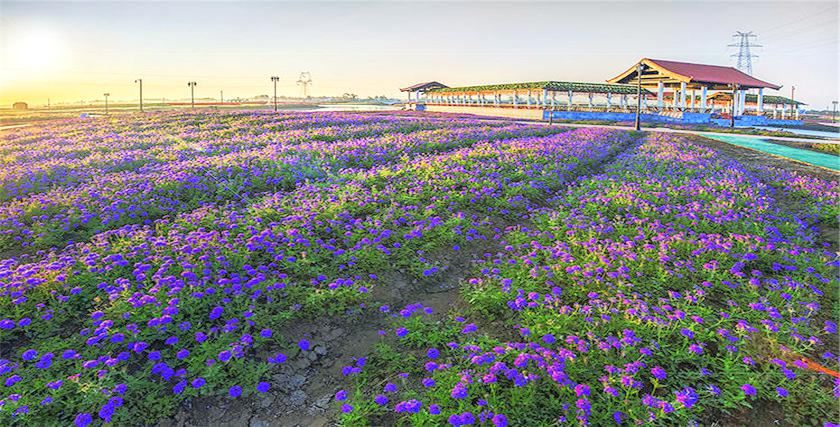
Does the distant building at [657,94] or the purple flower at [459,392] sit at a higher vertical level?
the distant building at [657,94]

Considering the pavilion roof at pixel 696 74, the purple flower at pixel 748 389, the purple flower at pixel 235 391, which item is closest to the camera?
the purple flower at pixel 748 389

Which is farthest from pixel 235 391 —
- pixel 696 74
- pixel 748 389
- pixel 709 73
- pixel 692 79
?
pixel 709 73

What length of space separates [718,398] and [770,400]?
50cm

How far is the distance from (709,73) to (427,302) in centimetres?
5635

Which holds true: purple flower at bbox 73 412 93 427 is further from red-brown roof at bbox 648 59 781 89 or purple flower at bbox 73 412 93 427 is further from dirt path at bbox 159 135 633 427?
red-brown roof at bbox 648 59 781 89

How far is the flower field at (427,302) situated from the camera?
12.5ft

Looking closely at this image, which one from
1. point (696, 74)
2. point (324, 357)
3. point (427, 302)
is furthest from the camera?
point (696, 74)

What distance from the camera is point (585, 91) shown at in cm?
5509

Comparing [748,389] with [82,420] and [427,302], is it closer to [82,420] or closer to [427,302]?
[427,302]

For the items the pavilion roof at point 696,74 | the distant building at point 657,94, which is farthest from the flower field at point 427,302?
the pavilion roof at point 696,74

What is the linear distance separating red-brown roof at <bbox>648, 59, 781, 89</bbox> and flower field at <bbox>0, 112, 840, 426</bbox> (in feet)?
138

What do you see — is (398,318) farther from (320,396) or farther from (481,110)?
(481,110)

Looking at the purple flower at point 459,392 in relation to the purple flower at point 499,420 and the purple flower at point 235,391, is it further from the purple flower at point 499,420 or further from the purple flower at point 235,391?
the purple flower at point 235,391

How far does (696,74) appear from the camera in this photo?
46.2 metres
